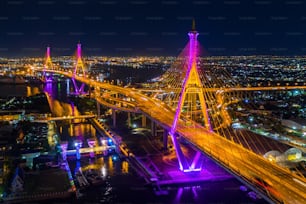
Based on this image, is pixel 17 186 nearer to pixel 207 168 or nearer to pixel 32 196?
pixel 32 196

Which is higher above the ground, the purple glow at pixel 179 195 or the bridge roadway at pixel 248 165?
the bridge roadway at pixel 248 165

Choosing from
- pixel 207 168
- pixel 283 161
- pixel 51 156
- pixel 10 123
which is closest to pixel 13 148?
pixel 51 156

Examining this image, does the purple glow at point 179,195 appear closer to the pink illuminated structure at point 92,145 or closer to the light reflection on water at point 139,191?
the light reflection on water at point 139,191

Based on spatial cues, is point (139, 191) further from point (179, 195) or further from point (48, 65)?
point (48, 65)

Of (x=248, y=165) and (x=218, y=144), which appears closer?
→ (x=248, y=165)

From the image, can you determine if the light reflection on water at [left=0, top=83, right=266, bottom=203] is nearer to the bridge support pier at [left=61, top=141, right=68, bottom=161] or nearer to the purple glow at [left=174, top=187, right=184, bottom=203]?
the purple glow at [left=174, top=187, right=184, bottom=203]

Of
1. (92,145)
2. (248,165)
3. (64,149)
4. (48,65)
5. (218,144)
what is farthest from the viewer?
(48,65)

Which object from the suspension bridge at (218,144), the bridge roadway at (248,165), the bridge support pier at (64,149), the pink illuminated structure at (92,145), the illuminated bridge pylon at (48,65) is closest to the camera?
the bridge roadway at (248,165)

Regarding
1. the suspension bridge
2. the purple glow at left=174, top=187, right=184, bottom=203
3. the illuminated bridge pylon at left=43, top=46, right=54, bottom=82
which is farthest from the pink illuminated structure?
the illuminated bridge pylon at left=43, top=46, right=54, bottom=82

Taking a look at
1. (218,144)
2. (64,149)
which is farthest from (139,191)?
(64,149)

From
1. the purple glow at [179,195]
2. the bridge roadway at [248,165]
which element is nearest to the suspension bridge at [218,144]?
the bridge roadway at [248,165]

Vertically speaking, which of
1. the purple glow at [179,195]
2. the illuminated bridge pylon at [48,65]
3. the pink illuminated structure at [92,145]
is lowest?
the purple glow at [179,195]
